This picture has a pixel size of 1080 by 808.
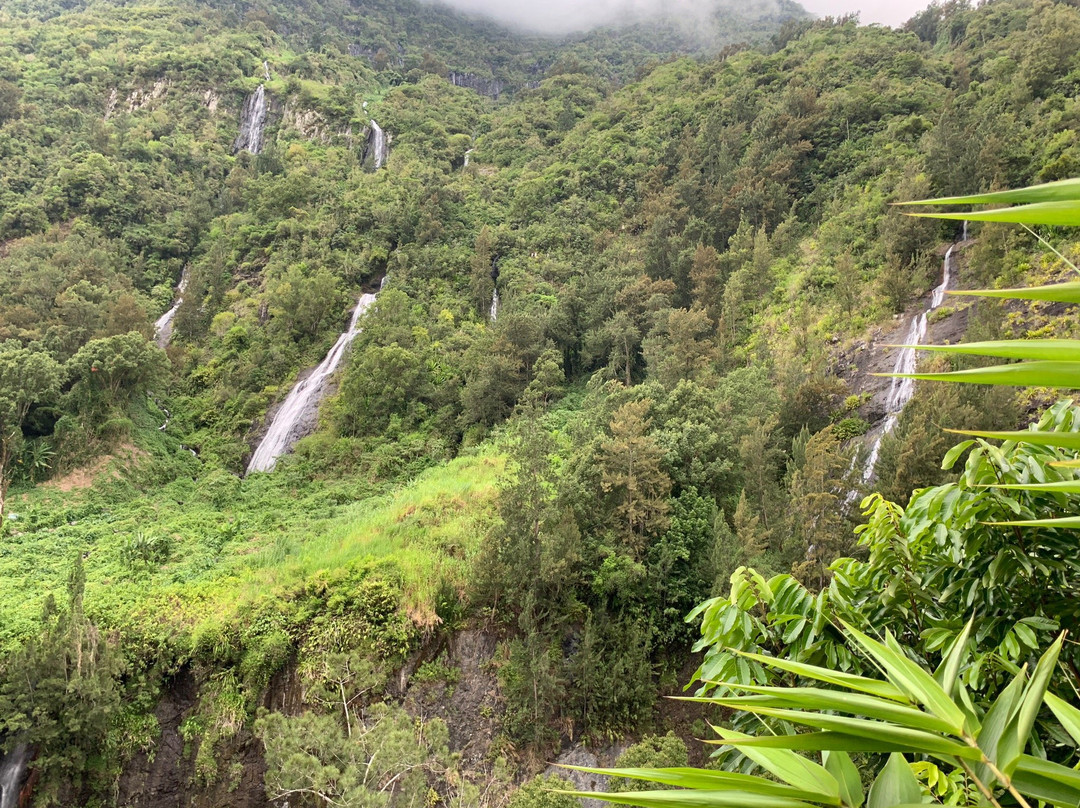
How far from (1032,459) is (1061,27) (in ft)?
85.8

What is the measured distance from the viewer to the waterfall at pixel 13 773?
8.56 meters

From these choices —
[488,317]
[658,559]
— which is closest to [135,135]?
[488,317]

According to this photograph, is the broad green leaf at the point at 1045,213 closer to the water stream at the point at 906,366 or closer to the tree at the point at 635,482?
the tree at the point at 635,482

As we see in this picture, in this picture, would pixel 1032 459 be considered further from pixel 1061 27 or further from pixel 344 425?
pixel 1061 27

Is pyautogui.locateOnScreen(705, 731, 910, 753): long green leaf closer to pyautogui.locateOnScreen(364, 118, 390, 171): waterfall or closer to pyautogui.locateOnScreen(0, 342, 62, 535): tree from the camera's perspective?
pyautogui.locateOnScreen(0, 342, 62, 535): tree

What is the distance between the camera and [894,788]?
897 mm

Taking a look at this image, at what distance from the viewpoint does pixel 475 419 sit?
1978 cm

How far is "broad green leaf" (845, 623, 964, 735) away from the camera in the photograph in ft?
2.77

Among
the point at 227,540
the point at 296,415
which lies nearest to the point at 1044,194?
the point at 227,540

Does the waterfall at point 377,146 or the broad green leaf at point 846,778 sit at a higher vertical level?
the waterfall at point 377,146

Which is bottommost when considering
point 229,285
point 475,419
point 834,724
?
point 475,419

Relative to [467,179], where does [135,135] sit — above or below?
above

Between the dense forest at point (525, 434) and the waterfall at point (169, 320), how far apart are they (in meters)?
0.35

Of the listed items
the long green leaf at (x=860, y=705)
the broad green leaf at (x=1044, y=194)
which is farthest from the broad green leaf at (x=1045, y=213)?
the long green leaf at (x=860, y=705)
